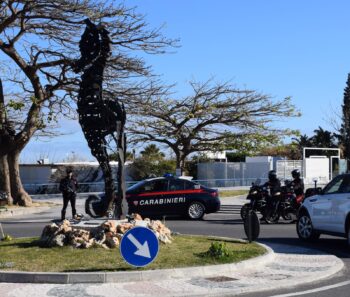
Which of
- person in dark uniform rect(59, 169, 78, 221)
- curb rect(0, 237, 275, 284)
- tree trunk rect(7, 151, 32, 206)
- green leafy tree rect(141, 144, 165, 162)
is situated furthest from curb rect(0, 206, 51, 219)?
green leafy tree rect(141, 144, 165, 162)

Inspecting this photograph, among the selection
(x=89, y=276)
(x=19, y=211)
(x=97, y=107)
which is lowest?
(x=89, y=276)

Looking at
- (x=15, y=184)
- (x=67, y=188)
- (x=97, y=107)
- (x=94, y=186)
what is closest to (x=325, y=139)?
(x=94, y=186)

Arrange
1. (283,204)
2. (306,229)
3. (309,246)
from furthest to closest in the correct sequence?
(283,204) < (306,229) < (309,246)

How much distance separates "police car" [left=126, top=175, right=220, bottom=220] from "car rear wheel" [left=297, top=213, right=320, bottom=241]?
672cm

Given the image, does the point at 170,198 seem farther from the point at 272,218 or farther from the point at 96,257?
the point at 96,257

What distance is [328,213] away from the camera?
1320 centimetres

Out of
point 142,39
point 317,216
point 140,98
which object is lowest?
point 317,216

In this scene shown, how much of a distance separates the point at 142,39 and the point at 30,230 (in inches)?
500

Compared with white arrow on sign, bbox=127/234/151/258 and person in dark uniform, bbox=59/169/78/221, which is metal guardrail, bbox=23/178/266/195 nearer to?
→ person in dark uniform, bbox=59/169/78/221

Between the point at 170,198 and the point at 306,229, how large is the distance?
7.17 metres

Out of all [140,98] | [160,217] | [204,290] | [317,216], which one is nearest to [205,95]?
[140,98]

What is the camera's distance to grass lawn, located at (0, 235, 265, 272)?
9.83m

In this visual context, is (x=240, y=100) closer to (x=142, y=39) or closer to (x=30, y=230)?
(x=142, y=39)

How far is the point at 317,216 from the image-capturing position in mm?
13680
